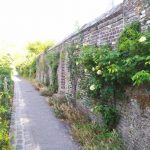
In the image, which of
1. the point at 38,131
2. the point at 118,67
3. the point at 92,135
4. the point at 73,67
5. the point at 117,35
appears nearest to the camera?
the point at 118,67

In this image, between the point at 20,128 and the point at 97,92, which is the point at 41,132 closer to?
the point at 20,128

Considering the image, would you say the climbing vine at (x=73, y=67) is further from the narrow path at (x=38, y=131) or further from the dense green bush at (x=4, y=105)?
the dense green bush at (x=4, y=105)

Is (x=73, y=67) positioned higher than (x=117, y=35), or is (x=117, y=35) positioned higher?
(x=117, y=35)

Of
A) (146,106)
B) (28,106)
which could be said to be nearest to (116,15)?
(146,106)

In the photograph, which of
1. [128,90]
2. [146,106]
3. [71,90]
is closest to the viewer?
[146,106]

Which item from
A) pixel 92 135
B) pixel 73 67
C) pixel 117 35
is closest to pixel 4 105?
pixel 73 67

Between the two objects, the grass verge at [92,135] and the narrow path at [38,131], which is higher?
the grass verge at [92,135]

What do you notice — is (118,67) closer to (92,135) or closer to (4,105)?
(92,135)

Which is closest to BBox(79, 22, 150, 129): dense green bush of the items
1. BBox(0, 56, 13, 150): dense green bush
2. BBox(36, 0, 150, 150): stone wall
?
BBox(36, 0, 150, 150): stone wall

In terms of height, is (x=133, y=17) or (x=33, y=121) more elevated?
(x=133, y=17)

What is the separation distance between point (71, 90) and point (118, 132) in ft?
19.2

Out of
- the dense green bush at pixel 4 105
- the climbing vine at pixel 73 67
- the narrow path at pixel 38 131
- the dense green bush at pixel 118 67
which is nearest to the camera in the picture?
the dense green bush at pixel 118 67

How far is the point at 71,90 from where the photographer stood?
12.5m

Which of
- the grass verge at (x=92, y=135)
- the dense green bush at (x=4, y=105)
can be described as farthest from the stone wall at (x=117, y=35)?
the dense green bush at (x=4, y=105)
